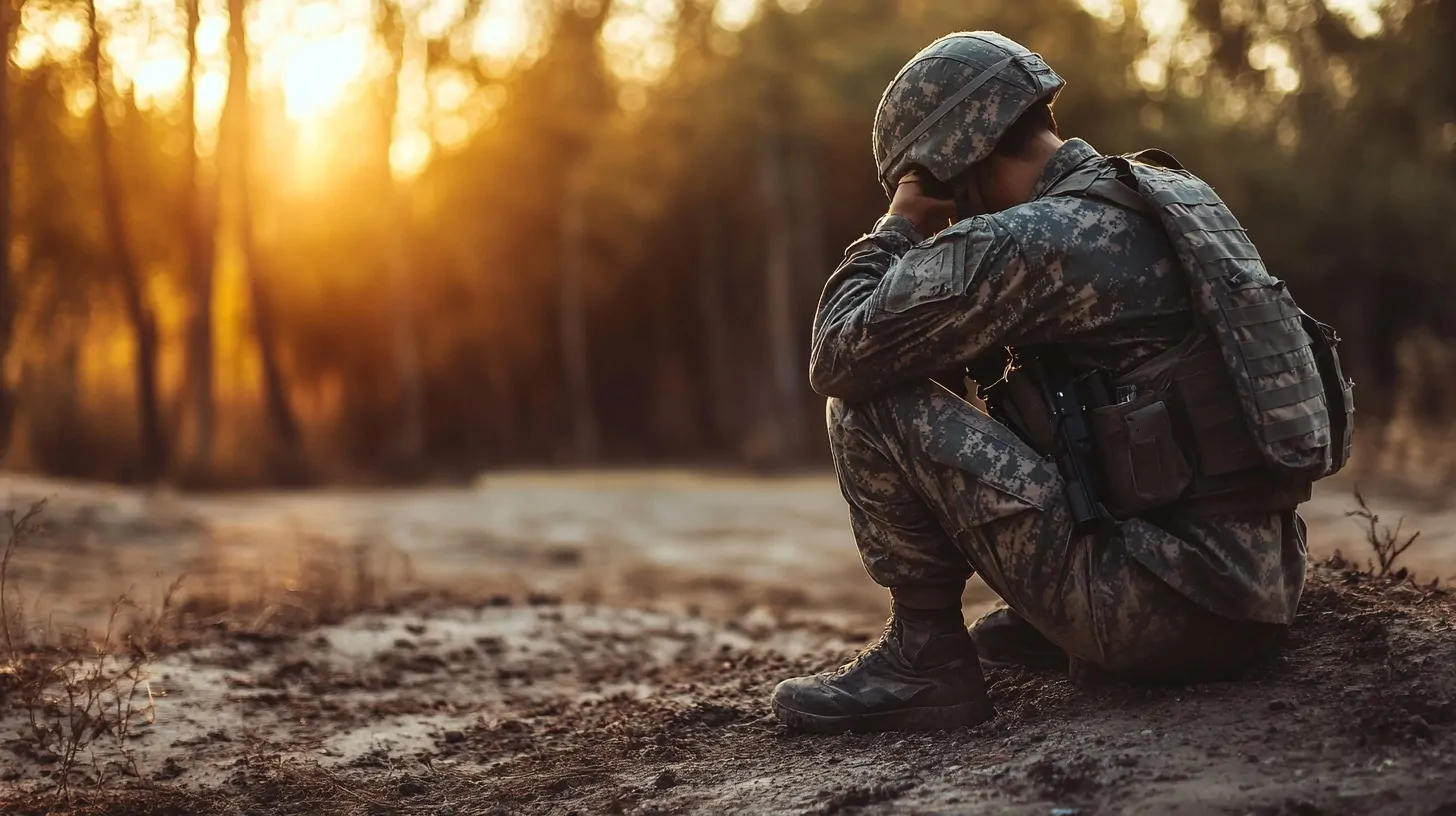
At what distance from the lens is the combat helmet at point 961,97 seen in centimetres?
273

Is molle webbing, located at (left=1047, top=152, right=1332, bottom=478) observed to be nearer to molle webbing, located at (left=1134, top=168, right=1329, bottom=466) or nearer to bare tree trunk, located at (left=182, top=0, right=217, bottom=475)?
molle webbing, located at (left=1134, top=168, right=1329, bottom=466)

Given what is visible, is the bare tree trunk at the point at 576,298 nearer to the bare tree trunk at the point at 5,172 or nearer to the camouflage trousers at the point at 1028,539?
the bare tree trunk at the point at 5,172

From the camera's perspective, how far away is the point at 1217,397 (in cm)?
246

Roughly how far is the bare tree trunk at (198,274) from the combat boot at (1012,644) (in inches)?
524

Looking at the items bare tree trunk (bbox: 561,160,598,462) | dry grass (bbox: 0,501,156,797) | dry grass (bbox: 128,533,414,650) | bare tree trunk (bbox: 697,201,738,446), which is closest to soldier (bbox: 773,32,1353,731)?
dry grass (bbox: 0,501,156,797)

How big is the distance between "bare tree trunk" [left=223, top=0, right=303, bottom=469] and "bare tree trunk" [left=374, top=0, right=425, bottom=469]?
2334 millimetres

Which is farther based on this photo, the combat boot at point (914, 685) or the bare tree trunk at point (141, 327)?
the bare tree trunk at point (141, 327)

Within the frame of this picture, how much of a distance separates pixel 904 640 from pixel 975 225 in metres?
0.98

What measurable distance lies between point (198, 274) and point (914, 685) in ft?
47.4

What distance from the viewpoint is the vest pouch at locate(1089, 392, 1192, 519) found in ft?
8.11

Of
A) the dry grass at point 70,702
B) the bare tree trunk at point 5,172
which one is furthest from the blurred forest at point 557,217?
the dry grass at point 70,702

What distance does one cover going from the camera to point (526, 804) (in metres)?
2.82

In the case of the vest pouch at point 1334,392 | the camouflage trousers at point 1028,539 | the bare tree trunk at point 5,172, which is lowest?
the camouflage trousers at point 1028,539

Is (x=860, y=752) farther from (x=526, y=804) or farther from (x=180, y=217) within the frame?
(x=180, y=217)
